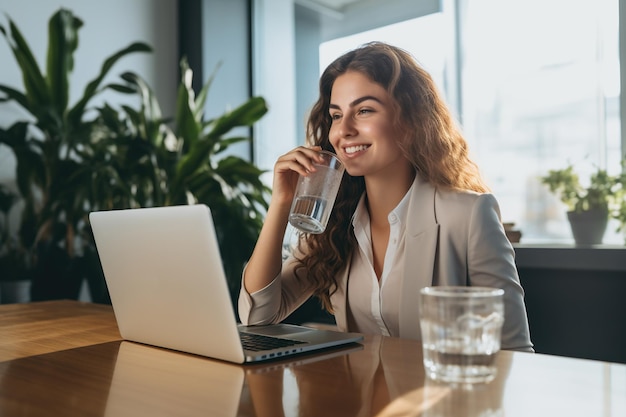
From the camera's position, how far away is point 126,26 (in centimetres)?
366

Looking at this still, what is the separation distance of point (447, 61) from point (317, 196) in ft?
7.02

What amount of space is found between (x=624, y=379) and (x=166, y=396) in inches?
22.8

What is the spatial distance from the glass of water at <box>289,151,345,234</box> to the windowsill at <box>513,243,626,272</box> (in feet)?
4.48

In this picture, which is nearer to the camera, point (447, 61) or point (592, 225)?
point (592, 225)

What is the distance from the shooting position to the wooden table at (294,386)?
0.71 meters

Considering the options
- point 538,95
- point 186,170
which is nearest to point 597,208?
point 538,95

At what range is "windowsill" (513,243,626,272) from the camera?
223cm

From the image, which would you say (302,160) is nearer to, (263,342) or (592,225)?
(263,342)

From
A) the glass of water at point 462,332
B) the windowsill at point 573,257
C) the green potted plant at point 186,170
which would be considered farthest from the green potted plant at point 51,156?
the glass of water at point 462,332

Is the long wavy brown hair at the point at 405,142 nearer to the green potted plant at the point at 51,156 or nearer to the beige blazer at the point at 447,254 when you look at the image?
the beige blazer at the point at 447,254

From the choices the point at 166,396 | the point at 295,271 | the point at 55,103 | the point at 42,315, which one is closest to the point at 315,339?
the point at 166,396

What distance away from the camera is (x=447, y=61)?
319 centimetres

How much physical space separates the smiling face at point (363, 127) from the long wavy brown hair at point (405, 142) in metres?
0.02

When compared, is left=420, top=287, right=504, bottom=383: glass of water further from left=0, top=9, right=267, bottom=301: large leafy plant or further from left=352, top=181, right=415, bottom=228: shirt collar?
left=0, top=9, right=267, bottom=301: large leafy plant
